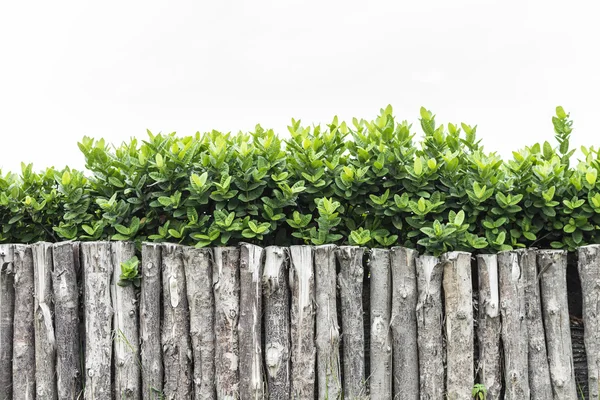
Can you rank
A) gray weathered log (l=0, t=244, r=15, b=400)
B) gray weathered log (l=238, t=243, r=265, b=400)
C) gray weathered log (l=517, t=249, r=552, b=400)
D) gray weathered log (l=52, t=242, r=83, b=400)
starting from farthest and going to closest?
gray weathered log (l=0, t=244, r=15, b=400), gray weathered log (l=52, t=242, r=83, b=400), gray weathered log (l=517, t=249, r=552, b=400), gray weathered log (l=238, t=243, r=265, b=400)

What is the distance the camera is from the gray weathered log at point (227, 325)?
4988 millimetres

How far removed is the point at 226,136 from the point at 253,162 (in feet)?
2.13

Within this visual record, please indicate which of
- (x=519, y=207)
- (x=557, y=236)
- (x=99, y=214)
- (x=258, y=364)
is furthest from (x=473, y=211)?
(x=99, y=214)

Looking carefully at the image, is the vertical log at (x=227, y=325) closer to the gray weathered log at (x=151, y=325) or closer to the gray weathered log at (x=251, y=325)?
the gray weathered log at (x=251, y=325)

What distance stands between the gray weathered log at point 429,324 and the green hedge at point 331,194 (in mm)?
190

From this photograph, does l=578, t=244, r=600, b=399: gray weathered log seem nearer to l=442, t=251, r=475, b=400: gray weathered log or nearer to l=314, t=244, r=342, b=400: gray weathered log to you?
l=442, t=251, r=475, b=400: gray weathered log

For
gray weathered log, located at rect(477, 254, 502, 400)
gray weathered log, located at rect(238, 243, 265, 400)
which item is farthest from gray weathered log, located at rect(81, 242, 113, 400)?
gray weathered log, located at rect(477, 254, 502, 400)

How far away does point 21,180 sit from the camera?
6164mm

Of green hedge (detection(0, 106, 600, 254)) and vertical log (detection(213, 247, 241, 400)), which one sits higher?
green hedge (detection(0, 106, 600, 254))

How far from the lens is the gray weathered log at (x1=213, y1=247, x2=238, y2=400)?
4.99 metres

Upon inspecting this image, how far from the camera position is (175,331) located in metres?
5.06

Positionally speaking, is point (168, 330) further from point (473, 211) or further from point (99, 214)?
point (473, 211)

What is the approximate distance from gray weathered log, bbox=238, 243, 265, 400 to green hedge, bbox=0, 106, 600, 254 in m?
0.21

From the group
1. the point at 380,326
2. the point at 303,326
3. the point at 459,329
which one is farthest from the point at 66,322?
the point at 459,329
